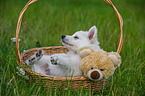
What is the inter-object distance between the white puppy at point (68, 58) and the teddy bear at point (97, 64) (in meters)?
0.15

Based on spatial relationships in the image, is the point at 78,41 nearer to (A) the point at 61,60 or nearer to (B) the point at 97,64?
(A) the point at 61,60

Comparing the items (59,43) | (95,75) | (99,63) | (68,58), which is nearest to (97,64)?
(99,63)

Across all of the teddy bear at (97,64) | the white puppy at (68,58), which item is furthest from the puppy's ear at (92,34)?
the teddy bear at (97,64)

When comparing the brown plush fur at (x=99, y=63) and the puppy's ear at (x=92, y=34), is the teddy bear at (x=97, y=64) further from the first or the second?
the puppy's ear at (x=92, y=34)

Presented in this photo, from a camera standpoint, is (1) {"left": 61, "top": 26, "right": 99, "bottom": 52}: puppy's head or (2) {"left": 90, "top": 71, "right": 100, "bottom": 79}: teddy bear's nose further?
(1) {"left": 61, "top": 26, "right": 99, "bottom": 52}: puppy's head

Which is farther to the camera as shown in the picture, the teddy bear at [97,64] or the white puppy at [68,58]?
the white puppy at [68,58]

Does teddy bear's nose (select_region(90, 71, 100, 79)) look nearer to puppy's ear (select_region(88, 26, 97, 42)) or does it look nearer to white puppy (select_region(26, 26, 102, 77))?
white puppy (select_region(26, 26, 102, 77))

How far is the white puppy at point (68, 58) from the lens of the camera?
2.09m

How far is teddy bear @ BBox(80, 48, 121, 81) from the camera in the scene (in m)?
1.85

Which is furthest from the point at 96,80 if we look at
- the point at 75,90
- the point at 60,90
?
the point at 60,90

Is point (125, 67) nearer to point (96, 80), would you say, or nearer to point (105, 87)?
point (105, 87)

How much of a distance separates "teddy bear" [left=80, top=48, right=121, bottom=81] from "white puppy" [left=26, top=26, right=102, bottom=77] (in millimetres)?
151

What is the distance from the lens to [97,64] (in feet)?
6.23

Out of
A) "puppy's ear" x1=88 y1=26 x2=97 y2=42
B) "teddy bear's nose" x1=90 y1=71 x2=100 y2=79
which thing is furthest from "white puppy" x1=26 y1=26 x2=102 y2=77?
"teddy bear's nose" x1=90 y1=71 x2=100 y2=79
